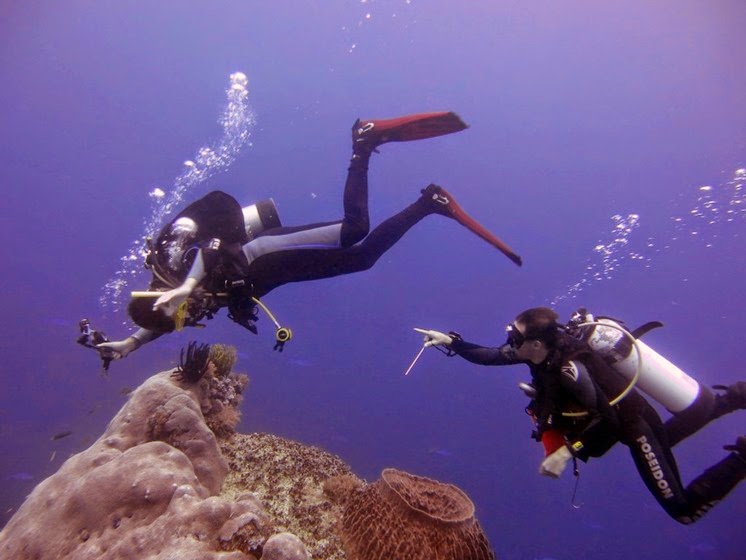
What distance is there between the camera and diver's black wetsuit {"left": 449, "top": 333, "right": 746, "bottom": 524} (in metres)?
5.04

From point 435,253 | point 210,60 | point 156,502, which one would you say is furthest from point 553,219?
point 156,502

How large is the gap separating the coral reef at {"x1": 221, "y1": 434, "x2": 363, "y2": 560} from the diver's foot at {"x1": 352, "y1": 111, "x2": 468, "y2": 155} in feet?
16.4

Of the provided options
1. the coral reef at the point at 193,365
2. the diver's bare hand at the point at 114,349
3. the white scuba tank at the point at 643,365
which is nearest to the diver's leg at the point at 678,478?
the white scuba tank at the point at 643,365

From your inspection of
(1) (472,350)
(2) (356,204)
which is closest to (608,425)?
(1) (472,350)

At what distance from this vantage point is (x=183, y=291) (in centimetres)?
432

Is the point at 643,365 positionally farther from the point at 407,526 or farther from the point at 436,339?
the point at 407,526

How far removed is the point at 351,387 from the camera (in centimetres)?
5409

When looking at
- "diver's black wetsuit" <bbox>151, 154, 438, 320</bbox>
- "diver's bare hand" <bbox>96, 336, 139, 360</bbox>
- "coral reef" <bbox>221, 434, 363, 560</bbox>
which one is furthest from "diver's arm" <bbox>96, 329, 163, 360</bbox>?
"coral reef" <bbox>221, 434, 363, 560</bbox>

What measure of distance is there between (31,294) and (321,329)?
3135cm

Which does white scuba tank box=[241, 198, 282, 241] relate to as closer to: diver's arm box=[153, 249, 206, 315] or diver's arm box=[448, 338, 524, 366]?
diver's arm box=[153, 249, 206, 315]

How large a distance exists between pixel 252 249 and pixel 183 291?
5.83 ft

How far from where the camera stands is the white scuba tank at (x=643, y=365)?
18.9 ft

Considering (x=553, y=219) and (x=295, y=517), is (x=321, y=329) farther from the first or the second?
(x=295, y=517)

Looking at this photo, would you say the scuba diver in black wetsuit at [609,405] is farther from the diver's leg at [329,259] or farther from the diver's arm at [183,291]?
the diver's arm at [183,291]
